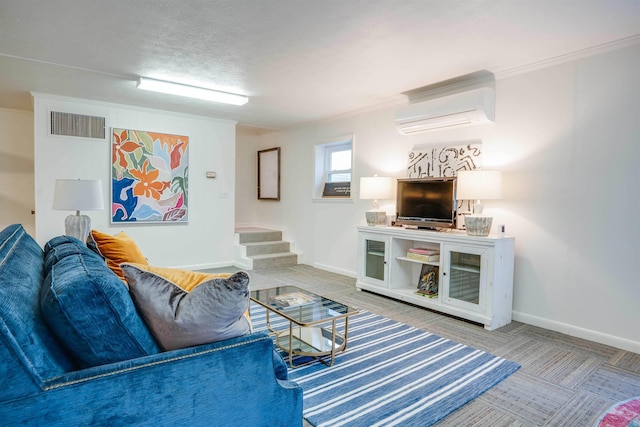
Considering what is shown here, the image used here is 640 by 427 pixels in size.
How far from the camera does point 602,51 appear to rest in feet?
9.64

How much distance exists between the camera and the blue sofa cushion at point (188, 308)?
1.22m

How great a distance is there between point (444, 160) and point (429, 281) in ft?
4.35

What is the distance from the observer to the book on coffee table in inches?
104

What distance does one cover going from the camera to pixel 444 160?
404cm

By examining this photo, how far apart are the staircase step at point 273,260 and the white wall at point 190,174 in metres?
0.58

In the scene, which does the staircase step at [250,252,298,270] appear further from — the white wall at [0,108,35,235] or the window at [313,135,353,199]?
the white wall at [0,108,35,235]

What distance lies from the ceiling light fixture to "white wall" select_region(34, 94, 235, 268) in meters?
1.26

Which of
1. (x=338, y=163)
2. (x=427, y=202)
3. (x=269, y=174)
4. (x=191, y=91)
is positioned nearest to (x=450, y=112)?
(x=427, y=202)

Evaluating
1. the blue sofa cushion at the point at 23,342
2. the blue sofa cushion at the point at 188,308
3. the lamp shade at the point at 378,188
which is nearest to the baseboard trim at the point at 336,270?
the lamp shade at the point at 378,188

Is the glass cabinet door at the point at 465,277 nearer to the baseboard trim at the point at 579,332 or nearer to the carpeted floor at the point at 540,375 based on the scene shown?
the carpeted floor at the point at 540,375

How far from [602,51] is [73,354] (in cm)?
391

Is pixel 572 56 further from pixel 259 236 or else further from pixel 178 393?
pixel 259 236

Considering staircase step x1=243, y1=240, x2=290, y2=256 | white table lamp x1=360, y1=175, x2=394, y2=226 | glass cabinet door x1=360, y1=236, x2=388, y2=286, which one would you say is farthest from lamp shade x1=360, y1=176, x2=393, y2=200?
staircase step x1=243, y1=240, x2=290, y2=256

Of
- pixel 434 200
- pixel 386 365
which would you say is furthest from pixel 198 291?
pixel 434 200
